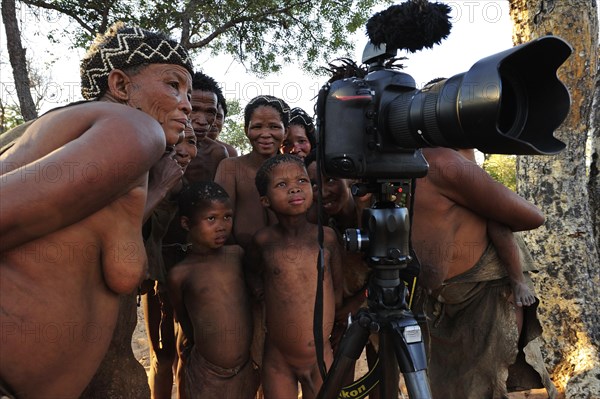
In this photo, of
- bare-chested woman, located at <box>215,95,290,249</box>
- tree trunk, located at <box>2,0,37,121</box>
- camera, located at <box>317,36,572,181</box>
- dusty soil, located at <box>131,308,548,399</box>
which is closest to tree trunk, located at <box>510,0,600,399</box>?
dusty soil, located at <box>131,308,548,399</box>

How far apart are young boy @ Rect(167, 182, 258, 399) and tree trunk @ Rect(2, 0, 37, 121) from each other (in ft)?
15.4

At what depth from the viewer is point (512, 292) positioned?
187cm

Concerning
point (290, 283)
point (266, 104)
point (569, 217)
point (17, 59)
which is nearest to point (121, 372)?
point (290, 283)

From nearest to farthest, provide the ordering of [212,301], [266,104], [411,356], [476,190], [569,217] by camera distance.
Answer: [411,356] < [476,190] < [212,301] < [266,104] < [569,217]

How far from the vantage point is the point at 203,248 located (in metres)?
1.98

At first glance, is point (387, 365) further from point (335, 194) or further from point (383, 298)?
point (335, 194)

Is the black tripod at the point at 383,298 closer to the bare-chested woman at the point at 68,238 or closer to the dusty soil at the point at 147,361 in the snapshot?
the bare-chested woman at the point at 68,238

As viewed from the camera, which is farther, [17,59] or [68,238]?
[17,59]

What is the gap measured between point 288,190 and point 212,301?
0.58m

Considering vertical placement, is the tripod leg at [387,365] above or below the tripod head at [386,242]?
below

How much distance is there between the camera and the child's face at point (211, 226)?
1933 mm

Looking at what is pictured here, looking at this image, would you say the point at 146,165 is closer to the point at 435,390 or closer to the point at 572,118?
the point at 435,390

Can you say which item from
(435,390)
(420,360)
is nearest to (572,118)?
(435,390)

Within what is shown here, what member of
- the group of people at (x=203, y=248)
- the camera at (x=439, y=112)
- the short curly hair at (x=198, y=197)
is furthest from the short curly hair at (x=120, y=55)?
the short curly hair at (x=198, y=197)
